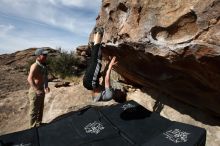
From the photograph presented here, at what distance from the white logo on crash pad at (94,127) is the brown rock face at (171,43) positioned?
157 centimetres

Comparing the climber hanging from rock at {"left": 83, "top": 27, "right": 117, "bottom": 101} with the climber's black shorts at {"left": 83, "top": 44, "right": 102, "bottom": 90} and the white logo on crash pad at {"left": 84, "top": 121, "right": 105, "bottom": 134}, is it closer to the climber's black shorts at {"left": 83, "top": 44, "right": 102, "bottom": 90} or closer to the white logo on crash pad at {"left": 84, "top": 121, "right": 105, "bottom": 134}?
the climber's black shorts at {"left": 83, "top": 44, "right": 102, "bottom": 90}

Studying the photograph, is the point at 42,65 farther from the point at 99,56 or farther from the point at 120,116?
the point at 120,116

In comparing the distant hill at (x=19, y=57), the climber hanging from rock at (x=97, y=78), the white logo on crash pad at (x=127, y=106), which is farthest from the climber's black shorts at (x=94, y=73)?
the distant hill at (x=19, y=57)

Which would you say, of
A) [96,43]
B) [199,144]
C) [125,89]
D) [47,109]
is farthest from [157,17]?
[47,109]

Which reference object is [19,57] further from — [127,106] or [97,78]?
[127,106]

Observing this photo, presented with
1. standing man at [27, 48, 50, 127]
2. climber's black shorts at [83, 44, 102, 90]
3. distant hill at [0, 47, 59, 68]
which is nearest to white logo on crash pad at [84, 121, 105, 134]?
climber's black shorts at [83, 44, 102, 90]

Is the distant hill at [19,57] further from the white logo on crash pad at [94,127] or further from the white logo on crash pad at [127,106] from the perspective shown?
the white logo on crash pad at [94,127]

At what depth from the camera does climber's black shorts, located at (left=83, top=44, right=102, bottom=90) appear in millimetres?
6320

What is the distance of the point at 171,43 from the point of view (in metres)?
5.44

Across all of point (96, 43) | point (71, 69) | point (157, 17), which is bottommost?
point (71, 69)

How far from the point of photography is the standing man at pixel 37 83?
707 centimetres

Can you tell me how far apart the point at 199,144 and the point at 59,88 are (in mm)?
5976

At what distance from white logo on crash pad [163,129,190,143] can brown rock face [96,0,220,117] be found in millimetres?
1049

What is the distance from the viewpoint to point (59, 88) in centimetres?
1023
